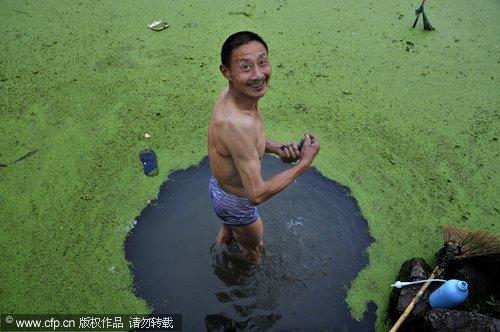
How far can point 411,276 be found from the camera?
2.03 meters

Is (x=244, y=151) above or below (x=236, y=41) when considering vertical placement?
below

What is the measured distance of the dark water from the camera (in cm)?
206

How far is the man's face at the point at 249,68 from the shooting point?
1.53 metres

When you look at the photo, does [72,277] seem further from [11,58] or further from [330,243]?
[11,58]

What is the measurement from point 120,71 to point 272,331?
232cm

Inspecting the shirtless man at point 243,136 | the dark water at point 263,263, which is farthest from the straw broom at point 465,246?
the shirtless man at point 243,136

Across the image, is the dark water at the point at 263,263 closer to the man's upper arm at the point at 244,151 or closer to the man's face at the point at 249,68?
the man's upper arm at the point at 244,151

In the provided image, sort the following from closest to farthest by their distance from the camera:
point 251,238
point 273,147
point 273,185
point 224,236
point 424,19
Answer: point 273,185 → point 273,147 → point 251,238 → point 224,236 → point 424,19

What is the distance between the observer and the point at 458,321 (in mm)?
1785

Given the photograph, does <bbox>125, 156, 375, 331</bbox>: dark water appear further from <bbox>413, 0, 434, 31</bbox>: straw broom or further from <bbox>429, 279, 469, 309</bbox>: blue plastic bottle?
<bbox>413, 0, 434, 31</bbox>: straw broom

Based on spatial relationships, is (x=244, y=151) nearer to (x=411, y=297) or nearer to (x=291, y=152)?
(x=291, y=152)

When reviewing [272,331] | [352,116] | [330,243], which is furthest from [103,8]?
[272,331]

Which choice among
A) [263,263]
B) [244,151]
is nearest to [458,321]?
[263,263]

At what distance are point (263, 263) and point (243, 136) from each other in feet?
3.28
